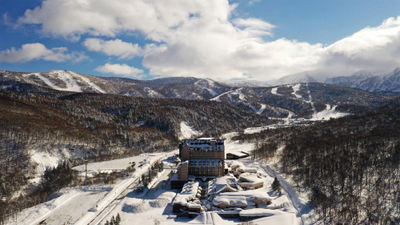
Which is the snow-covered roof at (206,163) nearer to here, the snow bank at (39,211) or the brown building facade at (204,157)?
the brown building facade at (204,157)

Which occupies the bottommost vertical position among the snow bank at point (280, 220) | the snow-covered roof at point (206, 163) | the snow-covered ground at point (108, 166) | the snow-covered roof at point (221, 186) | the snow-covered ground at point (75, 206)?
the snow-covered ground at point (108, 166)

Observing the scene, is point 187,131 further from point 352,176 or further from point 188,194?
point 352,176

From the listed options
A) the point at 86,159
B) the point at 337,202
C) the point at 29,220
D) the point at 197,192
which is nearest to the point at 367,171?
the point at 337,202

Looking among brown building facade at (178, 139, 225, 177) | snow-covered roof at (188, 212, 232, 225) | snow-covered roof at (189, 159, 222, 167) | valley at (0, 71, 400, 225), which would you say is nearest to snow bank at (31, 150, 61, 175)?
valley at (0, 71, 400, 225)

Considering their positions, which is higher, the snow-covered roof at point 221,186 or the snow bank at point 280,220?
the snow-covered roof at point 221,186

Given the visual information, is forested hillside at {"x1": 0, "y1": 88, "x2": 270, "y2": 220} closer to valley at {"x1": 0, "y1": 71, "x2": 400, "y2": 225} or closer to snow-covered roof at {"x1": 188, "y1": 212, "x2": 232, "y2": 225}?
valley at {"x1": 0, "y1": 71, "x2": 400, "y2": 225}

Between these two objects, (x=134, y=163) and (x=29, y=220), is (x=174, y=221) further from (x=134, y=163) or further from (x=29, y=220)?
(x=134, y=163)

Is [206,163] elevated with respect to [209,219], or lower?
elevated

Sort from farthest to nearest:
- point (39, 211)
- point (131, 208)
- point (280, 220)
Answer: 1. point (39, 211)
2. point (131, 208)
3. point (280, 220)

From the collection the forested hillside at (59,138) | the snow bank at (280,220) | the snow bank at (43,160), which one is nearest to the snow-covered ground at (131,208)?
the snow bank at (280,220)

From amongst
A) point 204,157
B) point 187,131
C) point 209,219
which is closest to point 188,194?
point 209,219

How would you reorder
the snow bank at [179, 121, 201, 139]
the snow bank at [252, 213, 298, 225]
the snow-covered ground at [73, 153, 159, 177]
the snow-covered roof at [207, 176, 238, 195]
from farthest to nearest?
the snow bank at [179, 121, 201, 139], the snow-covered ground at [73, 153, 159, 177], the snow-covered roof at [207, 176, 238, 195], the snow bank at [252, 213, 298, 225]
